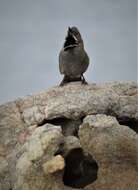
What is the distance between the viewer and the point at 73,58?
1209 centimetres

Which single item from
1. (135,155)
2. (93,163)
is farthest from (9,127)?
(135,155)

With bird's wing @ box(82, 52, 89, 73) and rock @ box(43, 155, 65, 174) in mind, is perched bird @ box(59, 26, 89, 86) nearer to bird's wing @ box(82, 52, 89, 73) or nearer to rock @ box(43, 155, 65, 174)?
bird's wing @ box(82, 52, 89, 73)

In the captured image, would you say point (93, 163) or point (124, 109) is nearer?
point (93, 163)

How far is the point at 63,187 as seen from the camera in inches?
318

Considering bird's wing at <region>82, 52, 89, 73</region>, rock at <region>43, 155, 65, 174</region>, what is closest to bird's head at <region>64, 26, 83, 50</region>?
bird's wing at <region>82, 52, 89, 73</region>

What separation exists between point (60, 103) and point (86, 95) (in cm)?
70

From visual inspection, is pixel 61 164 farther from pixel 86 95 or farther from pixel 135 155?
pixel 86 95

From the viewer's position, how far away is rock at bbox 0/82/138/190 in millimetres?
8164

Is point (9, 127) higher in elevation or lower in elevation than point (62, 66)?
lower

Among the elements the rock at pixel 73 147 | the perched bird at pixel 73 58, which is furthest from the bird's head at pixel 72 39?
the rock at pixel 73 147

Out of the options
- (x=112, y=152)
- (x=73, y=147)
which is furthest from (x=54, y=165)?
(x=112, y=152)

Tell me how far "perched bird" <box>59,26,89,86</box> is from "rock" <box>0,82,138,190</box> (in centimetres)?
157

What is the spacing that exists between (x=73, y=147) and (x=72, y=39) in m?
3.90

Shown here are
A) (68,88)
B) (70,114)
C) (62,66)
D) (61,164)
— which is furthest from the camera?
(62,66)
